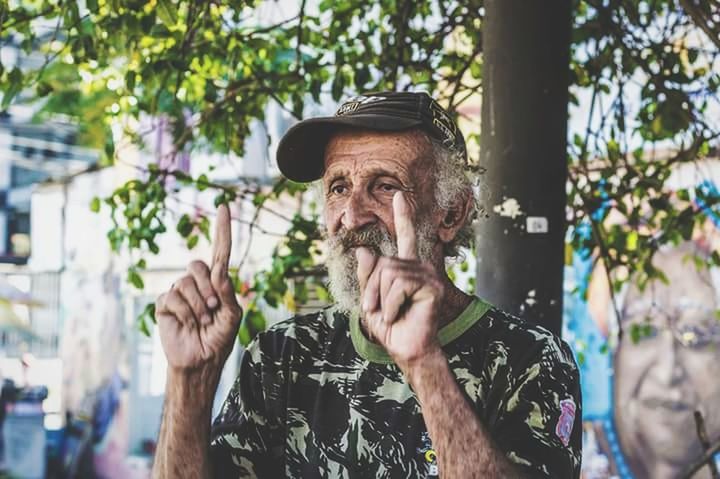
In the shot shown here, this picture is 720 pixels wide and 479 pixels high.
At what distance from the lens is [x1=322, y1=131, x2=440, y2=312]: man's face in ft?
8.21

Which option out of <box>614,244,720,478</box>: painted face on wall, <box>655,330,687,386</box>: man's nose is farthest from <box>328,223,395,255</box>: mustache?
<box>655,330,687,386</box>: man's nose

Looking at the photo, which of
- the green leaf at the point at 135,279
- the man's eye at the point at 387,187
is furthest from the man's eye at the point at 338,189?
the green leaf at the point at 135,279

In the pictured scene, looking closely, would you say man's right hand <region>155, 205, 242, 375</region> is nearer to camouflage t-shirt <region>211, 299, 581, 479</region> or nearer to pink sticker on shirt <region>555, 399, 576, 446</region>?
camouflage t-shirt <region>211, 299, 581, 479</region>

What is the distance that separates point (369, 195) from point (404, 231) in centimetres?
58

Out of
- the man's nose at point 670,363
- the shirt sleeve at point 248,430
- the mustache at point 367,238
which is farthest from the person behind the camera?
the man's nose at point 670,363

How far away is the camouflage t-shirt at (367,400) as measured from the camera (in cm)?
220

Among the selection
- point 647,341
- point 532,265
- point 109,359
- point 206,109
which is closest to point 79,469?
point 109,359

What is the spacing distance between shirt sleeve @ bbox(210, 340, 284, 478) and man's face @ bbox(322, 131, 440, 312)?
0.29 metres

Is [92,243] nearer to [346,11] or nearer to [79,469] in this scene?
[79,469]

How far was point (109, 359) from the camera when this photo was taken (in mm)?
13031

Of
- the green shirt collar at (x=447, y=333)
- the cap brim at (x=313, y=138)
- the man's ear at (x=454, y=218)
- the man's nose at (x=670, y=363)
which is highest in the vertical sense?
the cap brim at (x=313, y=138)

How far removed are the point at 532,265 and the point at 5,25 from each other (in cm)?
239

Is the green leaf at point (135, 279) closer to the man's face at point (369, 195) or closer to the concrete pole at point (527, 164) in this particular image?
the concrete pole at point (527, 164)

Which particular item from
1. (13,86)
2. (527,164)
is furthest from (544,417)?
(13,86)
